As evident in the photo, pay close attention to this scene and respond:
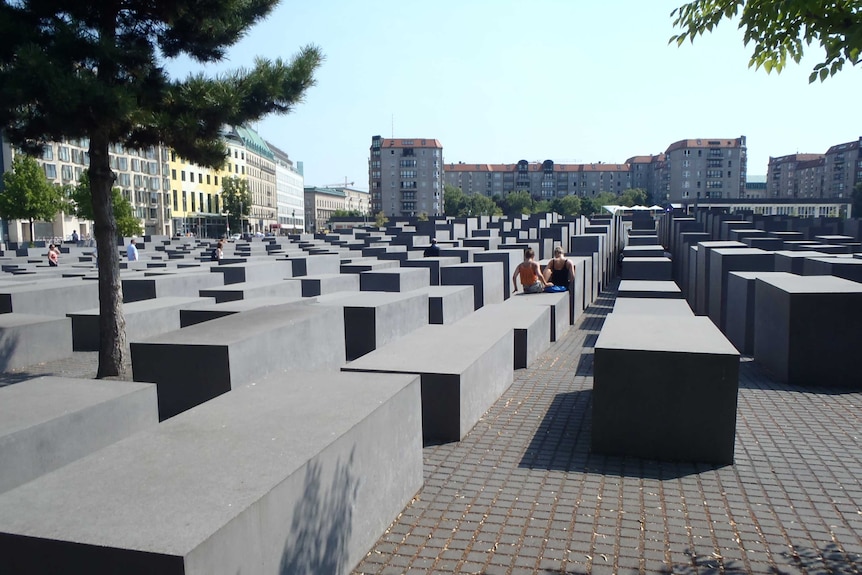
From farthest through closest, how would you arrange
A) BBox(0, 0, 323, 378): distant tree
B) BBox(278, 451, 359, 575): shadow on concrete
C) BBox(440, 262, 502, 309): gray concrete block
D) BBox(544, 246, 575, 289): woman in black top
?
1. BBox(440, 262, 502, 309): gray concrete block
2. BBox(544, 246, 575, 289): woman in black top
3. BBox(0, 0, 323, 378): distant tree
4. BBox(278, 451, 359, 575): shadow on concrete

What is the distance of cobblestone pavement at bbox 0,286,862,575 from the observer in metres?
4.07

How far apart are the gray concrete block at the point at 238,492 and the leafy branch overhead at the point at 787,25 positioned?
329 centimetres

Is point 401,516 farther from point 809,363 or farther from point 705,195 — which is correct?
point 705,195

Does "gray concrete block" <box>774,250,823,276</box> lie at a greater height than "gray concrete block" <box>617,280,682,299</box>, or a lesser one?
greater

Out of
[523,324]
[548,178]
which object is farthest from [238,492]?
[548,178]

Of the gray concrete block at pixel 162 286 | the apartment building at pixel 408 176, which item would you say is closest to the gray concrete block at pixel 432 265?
the gray concrete block at pixel 162 286

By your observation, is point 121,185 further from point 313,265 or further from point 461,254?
point 461,254

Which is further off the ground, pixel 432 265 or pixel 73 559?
pixel 432 265

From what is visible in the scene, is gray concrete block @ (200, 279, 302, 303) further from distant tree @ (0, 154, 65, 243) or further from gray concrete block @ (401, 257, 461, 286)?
distant tree @ (0, 154, 65, 243)

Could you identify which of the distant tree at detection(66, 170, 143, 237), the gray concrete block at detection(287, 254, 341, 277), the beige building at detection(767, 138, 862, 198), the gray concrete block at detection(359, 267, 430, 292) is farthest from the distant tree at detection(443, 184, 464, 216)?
the gray concrete block at detection(359, 267, 430, 292)

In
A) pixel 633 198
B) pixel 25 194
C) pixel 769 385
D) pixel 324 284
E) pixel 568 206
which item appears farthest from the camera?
pixel 633 198

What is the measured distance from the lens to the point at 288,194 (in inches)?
5669

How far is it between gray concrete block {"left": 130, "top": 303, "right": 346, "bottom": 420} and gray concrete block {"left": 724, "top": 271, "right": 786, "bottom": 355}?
21.1 feet

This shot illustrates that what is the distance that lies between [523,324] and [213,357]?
425cm
